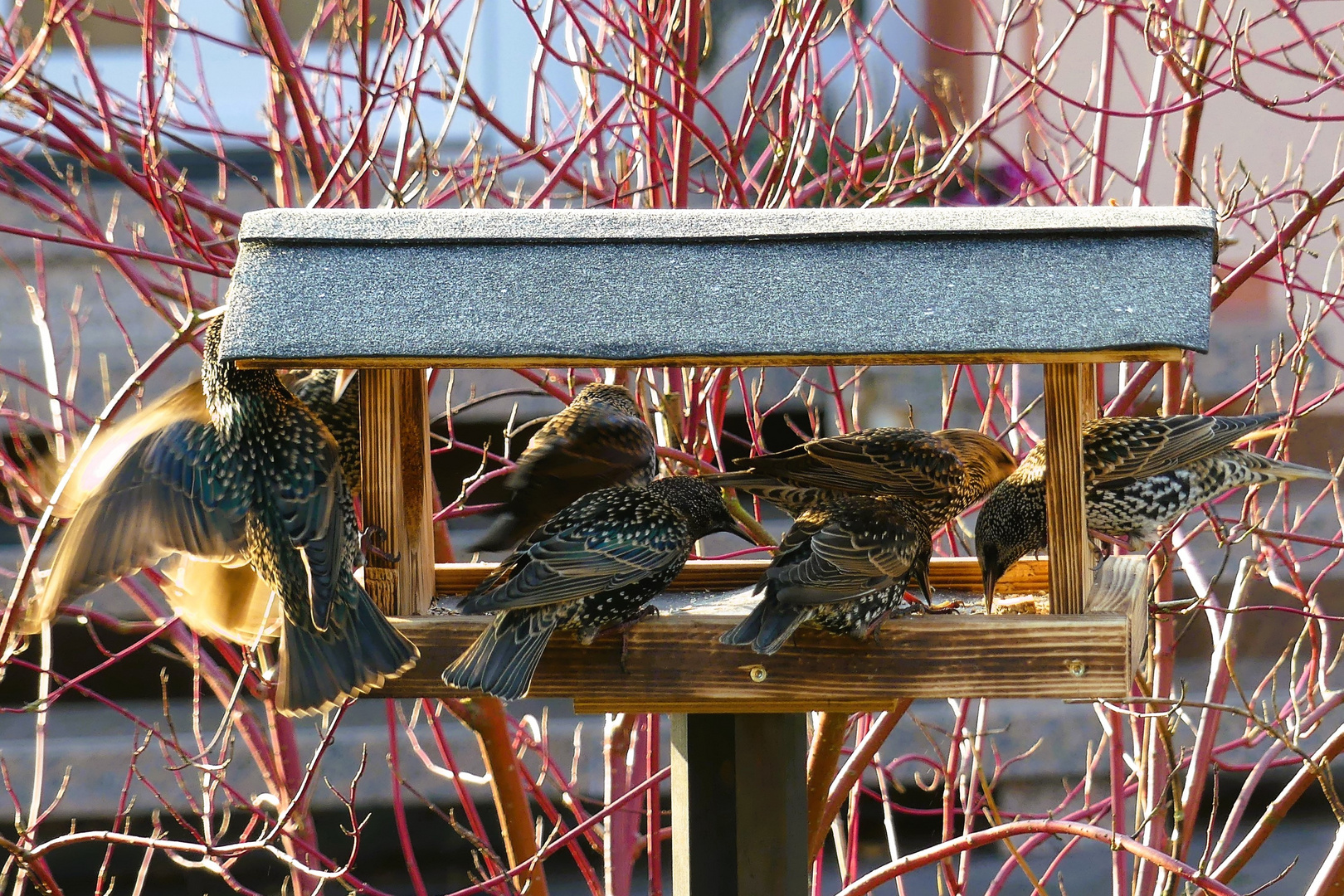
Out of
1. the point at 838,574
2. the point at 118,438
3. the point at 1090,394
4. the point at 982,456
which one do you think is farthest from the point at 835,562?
the point at 118,438

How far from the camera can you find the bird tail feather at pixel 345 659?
1.84 m

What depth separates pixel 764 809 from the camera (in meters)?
2.04

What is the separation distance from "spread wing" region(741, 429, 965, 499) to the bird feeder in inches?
11.9

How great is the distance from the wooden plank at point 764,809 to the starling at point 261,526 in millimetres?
549

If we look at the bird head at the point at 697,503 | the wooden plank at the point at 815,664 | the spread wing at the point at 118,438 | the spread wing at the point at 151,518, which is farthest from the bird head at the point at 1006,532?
the spread wing at the point at 118,438

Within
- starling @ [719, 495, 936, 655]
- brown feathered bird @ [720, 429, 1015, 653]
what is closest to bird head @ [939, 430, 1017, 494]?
brown feathered bird @ [720, 429, 1015, 653]

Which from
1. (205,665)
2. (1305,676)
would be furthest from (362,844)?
(1305,676)

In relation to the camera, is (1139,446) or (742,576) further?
(742,576)

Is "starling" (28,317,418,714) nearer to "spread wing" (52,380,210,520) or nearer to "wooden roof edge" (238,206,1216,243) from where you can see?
"spread wing" (52,380,210,520)

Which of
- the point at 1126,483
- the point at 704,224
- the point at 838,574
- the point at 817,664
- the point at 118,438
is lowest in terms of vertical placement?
the point at 817,664

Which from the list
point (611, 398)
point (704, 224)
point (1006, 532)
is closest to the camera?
point (704, 224)

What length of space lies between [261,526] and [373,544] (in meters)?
0.17

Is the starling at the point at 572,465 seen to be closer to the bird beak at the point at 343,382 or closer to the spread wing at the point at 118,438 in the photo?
the bird beak at the point at 343,382

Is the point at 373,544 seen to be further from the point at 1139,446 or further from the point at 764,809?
the point at 1139,446
